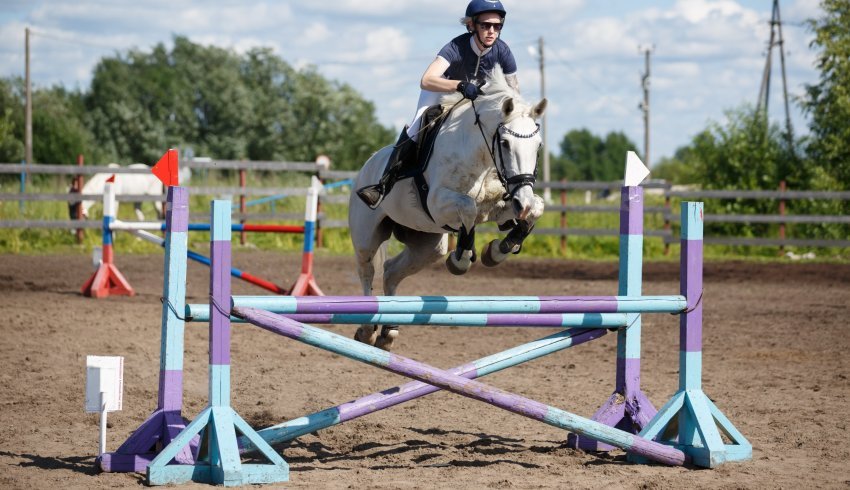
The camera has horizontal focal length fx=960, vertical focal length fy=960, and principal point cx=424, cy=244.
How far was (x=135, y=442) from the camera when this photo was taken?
4.45m

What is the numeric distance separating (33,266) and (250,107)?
4625cm

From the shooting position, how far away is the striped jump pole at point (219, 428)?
4.20m

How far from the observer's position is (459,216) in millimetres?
5723

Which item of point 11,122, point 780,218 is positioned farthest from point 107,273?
point 11,122

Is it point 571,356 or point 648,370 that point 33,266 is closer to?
point 571,356

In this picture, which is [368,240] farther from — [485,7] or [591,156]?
[591,156]

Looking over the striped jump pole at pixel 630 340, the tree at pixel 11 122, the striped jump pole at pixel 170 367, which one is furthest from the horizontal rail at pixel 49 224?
the tree at pixel 11 122

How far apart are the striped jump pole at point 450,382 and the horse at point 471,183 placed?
114cm

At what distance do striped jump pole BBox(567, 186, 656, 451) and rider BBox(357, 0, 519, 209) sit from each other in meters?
1.31

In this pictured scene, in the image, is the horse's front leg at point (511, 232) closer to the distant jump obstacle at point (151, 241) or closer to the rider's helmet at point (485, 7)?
the rider's helmet at point (485, 7)

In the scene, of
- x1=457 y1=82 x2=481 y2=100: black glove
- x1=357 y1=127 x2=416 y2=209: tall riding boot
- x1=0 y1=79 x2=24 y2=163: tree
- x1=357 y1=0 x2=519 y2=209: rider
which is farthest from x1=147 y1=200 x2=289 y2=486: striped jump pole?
x1=0 y1=79 x2=24 y2=163: tree

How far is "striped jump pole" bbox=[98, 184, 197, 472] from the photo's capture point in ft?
14.3

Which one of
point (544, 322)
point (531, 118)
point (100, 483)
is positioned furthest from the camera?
point (531, 118)

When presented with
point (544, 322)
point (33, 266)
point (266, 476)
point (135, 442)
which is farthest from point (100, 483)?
point (33, 266)
